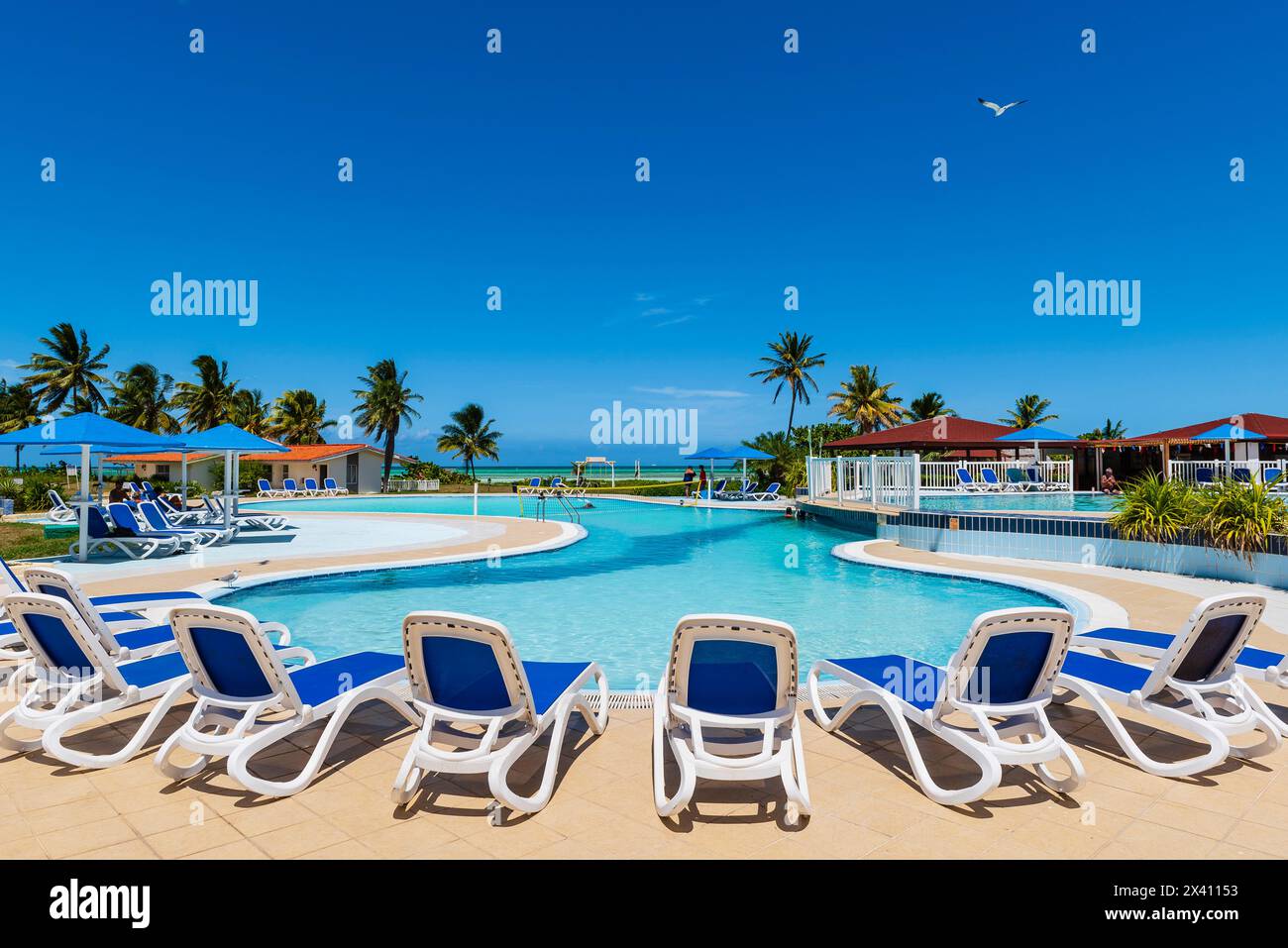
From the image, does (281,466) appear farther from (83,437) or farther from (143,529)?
(83,437)

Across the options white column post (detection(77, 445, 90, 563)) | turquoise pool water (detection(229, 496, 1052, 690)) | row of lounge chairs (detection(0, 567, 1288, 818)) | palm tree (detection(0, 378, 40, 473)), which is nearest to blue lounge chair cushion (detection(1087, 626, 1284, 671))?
row of lounge chairs (detection(0, 567, 1288, 818))

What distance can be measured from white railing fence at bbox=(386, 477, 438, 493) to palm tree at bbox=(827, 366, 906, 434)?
89.2 ft

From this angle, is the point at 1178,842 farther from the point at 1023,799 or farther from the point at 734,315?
the point at 734,315

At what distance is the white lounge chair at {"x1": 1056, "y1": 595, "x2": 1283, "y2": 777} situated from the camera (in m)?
3.45

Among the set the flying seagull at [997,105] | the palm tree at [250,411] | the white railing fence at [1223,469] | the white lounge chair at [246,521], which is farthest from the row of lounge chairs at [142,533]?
the palm tree at [250,411]

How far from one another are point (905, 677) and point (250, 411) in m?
52.5

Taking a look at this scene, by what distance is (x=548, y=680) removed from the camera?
393 centimetres

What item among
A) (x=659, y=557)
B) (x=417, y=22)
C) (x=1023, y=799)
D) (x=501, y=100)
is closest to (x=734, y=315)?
(x=501, y=100)

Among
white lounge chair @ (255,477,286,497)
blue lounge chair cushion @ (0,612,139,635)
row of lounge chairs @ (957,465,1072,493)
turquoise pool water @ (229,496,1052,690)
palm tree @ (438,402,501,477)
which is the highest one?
palm tree @ (438,402,501,477)

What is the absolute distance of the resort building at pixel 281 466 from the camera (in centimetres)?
3919

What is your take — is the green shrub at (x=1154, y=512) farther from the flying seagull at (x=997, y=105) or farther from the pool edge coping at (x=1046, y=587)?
the flying seagull at (x=997, y=105)

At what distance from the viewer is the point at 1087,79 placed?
2019 cm

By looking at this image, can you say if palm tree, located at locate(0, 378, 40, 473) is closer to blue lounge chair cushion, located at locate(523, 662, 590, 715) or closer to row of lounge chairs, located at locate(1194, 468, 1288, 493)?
blue lounge chair cushion, located at locate(523, 662, 590, 715)
